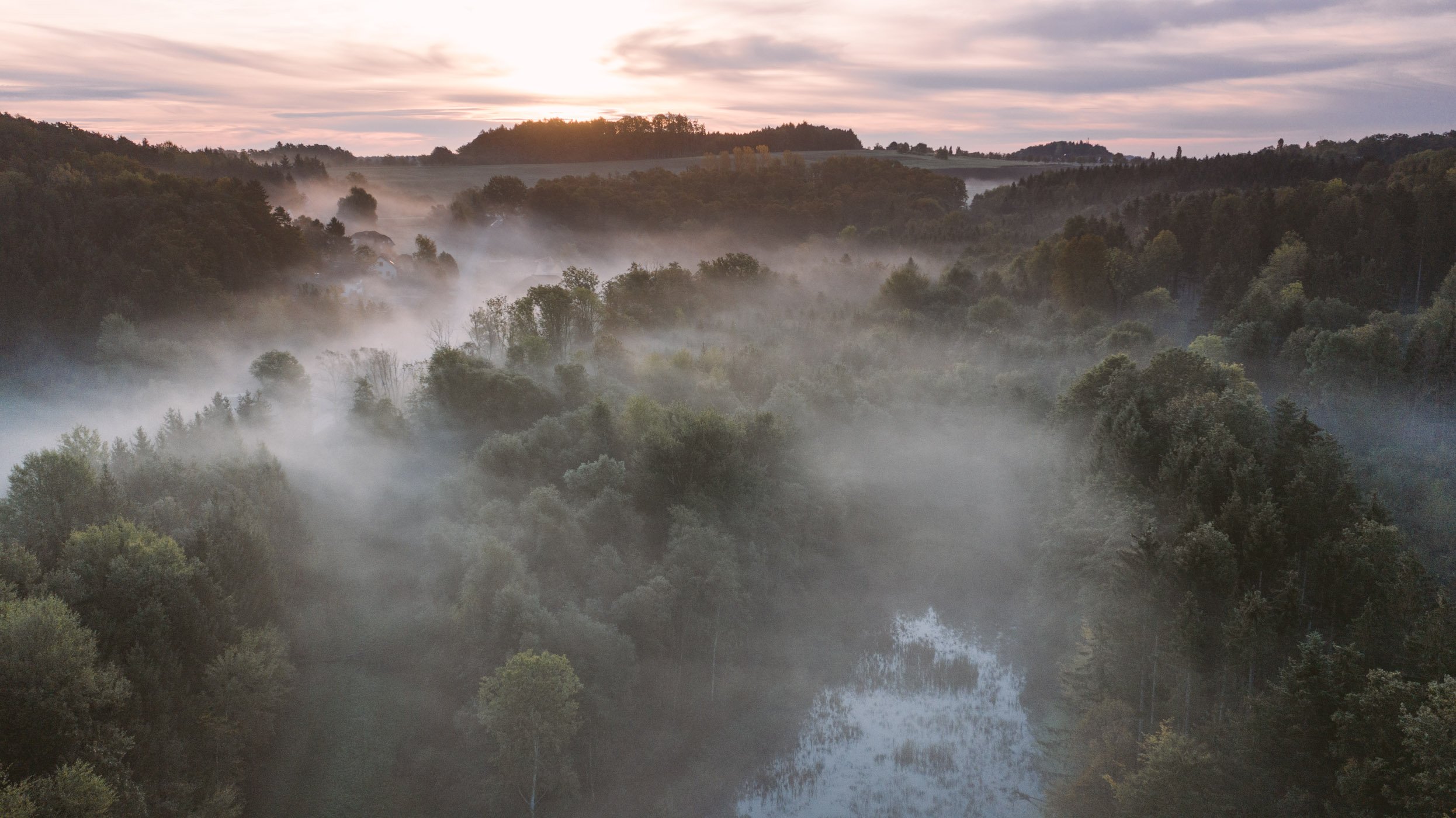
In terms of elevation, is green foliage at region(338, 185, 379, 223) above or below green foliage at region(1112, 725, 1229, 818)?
above

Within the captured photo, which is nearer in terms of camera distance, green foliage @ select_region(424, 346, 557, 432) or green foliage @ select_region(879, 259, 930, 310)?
green foliage @ select_region(424, 346, 557, 432)

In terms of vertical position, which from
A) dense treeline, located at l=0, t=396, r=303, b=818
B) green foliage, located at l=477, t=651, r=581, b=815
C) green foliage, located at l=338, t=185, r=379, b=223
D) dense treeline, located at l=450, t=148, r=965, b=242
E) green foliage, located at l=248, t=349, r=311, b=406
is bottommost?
green foliage, located at l=477, t=651, r=581, b=815

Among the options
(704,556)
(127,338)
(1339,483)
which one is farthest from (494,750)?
(127,338)

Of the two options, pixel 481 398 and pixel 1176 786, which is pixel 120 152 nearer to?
pixel 481 398

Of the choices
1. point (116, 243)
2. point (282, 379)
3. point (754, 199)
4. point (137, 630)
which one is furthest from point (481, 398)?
point (754, 199)

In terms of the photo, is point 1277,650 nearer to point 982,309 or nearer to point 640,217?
point 982,309

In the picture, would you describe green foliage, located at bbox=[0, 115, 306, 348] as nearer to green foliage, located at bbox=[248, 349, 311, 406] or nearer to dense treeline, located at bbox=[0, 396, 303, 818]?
green foliage, located at bbox=[248, 349, 311, 406]

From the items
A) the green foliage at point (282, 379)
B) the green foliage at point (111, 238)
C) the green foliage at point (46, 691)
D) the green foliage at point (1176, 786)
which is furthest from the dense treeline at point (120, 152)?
the green foliage at point (1176, 786)

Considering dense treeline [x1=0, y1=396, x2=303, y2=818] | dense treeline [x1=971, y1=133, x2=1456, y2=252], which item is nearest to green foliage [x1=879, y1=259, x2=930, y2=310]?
dense treeline [x1=971, y1=133, x2=1456, y2=252]
